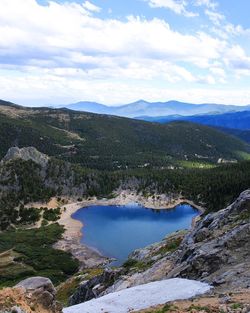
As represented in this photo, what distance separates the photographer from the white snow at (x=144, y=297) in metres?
35.4

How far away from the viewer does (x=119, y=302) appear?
37.1 metres

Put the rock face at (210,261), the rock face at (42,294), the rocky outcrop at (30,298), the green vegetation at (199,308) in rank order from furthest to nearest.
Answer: the rock face at (210,261) < the rock face at (42,294) < the green vegetation at (199,308) < the rocky outcrop at (30,298)

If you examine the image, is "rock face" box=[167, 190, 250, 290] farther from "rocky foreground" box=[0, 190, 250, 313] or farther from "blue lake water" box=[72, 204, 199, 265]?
"blue lake water" box=[72, 204, 199, 265]

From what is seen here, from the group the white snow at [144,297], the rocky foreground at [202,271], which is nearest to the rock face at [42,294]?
the rocky foreground at [202,271]

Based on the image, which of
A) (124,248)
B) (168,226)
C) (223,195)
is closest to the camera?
(124,248)

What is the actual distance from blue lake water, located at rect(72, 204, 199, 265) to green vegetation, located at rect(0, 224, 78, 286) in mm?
13181

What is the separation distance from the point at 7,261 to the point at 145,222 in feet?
232

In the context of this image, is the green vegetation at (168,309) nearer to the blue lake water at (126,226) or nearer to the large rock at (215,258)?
the large rock at (215,258)

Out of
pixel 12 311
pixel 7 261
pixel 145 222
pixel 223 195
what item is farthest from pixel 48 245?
pixel 12 311

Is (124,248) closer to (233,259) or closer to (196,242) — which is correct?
(196,242)

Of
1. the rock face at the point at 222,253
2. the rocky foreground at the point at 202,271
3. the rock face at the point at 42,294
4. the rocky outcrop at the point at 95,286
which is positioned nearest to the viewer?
the rocky foreground at the point at 202,271

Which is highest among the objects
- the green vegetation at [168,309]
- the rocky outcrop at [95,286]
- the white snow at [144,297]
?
the green vegetation at [168,309]

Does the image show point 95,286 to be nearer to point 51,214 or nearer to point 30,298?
point 30,298

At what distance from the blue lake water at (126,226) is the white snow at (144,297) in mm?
77626
